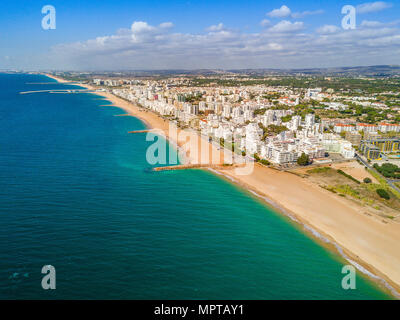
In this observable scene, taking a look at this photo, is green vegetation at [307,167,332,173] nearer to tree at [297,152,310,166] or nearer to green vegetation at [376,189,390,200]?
tree at [297,152,310,166]

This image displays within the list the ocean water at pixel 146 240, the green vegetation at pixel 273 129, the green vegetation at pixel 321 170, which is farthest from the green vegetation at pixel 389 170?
the green vegetation at pixel 273 129

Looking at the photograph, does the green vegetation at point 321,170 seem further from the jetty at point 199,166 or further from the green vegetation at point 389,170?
the jetty at point 199,166

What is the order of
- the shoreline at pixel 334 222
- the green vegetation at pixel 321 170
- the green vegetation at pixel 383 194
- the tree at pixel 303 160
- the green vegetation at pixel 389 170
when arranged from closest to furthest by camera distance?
the shoreline at pixel 334 222 < the green vegetation at pixel 383 194 < the green vegetation at pixel 389 170 < the green vegetation at pixel 321 170 < the tree at pixel 303 160

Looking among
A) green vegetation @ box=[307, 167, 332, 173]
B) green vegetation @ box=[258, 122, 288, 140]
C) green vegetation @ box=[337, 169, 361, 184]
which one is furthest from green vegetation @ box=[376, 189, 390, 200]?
green vegetation @ box=[258, 122, 288, 140]

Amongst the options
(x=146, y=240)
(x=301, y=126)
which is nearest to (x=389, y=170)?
(x=301, y=126)
